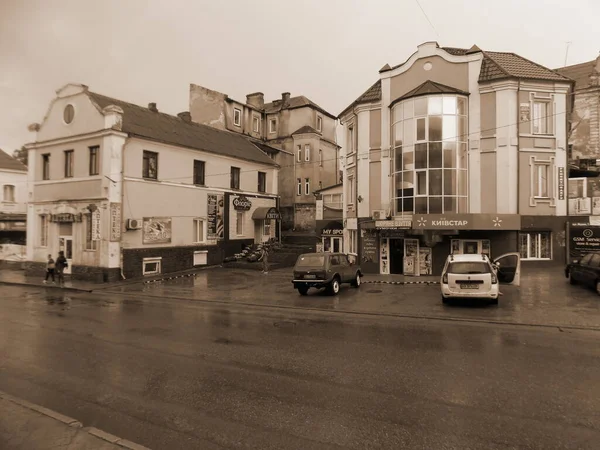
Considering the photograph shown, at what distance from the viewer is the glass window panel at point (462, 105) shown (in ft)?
75.4

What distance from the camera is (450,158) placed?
22797 mm

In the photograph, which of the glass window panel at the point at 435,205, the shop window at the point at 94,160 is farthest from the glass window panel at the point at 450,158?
the shop window at the point at 94,160

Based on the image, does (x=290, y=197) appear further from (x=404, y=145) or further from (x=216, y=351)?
(x=216, y=351)

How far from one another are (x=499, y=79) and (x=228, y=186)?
2000 cm

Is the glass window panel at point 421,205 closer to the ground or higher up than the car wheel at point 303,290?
higher up

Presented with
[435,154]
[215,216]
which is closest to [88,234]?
[215,216]

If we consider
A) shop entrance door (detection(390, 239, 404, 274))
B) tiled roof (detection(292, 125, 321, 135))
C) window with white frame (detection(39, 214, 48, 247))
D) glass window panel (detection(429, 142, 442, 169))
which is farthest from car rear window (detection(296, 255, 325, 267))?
tiled roof (detection(292, 125, 321, 135))

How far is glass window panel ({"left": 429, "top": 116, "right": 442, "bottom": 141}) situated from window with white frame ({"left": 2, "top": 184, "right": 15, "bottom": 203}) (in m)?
39.0

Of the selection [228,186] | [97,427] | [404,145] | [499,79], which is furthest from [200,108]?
[97,427]

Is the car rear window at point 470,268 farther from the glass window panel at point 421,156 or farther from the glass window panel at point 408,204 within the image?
the glass window panel at point 421,156

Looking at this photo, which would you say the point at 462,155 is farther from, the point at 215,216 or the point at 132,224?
the point at 132,224

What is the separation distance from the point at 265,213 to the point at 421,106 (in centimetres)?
1574

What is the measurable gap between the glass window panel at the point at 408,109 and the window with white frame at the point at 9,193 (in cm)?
3767

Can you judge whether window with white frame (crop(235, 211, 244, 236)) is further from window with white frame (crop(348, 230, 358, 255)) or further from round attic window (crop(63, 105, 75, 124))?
round attic window (crop(63, 105, 75, 124))
